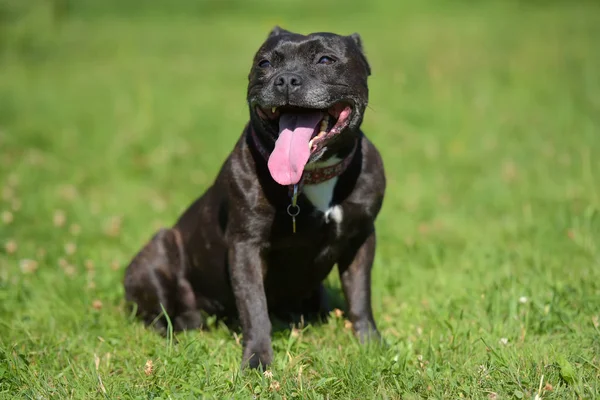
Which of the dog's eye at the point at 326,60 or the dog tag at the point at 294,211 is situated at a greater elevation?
the dog's eye at the point at 326,60

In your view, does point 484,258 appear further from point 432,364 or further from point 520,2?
point 520,2

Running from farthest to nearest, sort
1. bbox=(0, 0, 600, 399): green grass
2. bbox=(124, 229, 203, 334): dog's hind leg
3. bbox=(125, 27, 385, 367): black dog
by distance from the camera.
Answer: bbox=(124, 229, 203, 334): dog's hind leg
bbox=(125, 27, 385, 367): black dog
bbox=(0, 0, 600, 399): green grass

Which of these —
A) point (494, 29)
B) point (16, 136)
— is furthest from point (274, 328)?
point (494, 29)

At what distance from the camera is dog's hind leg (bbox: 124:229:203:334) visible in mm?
4570

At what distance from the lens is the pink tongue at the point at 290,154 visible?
3447 mm

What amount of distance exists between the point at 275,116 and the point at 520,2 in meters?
17.1

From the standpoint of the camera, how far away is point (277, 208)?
375 centimetres

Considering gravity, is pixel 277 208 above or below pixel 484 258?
above

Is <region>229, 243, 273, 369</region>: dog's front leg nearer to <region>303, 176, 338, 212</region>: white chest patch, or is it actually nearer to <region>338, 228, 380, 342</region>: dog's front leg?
<region>303, 176, 338, 212</region>: white chest patch

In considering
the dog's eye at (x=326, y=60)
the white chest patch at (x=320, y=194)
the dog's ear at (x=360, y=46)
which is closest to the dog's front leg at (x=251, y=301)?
the white chest patch at (x=320, y=194)

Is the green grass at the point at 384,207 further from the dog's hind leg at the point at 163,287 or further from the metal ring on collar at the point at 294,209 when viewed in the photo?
the metal ring on collar at the point at 294,209

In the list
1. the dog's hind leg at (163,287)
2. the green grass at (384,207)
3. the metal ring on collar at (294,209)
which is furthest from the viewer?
the dog's hind leg at (163,287)

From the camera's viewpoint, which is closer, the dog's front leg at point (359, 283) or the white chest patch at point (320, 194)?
the white chest patch at point (320, 194)

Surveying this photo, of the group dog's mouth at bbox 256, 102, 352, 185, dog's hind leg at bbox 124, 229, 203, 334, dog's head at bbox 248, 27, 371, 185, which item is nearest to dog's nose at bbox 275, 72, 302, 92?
dog's head at bbox 248, 27, 371, 185
